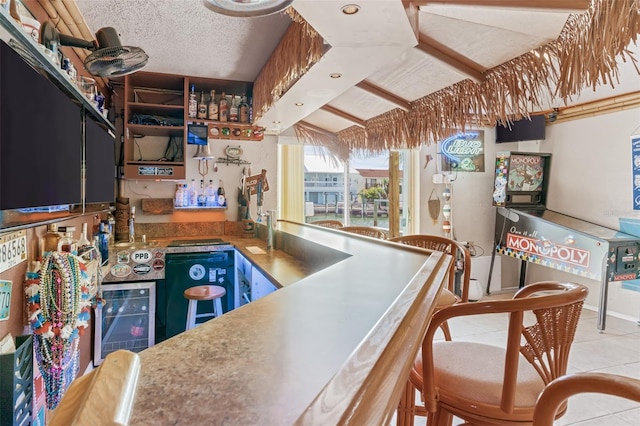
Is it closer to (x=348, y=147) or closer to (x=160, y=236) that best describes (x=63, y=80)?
(x=160, y=236)

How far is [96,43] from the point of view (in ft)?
6.14

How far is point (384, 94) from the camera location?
9.07ft

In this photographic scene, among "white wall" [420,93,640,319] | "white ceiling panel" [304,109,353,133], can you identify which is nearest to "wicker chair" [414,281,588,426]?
"white ceiling panel" [304,109,353,133]

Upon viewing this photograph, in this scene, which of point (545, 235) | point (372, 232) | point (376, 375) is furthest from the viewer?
point (545, 235)

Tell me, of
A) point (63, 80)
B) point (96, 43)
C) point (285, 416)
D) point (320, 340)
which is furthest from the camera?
point (96, 43)

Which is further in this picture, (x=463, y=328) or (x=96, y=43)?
(x=463, y=328)

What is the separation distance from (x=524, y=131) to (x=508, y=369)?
5.20 meters

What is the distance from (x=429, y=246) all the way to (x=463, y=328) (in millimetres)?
1890

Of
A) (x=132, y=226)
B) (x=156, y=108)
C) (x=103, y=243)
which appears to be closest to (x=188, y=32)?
(x=156, y=108)

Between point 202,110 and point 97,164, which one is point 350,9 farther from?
point 202,110

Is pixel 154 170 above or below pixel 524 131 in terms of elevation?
below

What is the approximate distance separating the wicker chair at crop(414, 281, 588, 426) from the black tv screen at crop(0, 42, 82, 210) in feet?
4.90

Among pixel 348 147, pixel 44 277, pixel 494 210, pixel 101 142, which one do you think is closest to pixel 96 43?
pixel 101 142

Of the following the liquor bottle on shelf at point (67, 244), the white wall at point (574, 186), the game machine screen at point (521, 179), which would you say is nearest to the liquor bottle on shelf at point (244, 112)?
the liquor bottle on shelf at point (67, 244)
